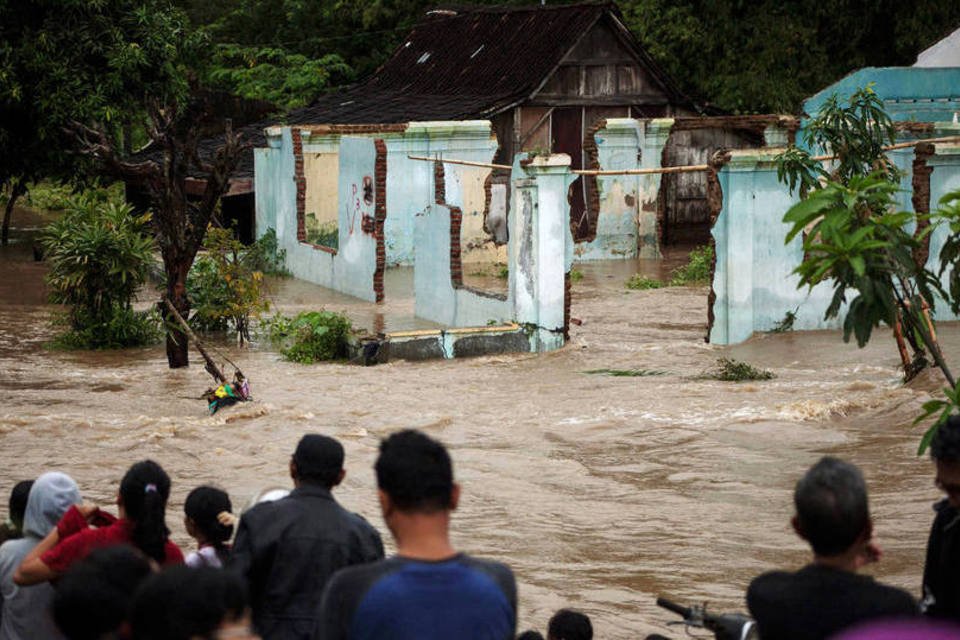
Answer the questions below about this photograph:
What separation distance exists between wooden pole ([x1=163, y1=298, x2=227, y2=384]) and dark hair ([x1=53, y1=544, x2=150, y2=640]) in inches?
393

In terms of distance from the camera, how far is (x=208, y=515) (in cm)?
532

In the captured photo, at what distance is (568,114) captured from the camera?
29.3 m

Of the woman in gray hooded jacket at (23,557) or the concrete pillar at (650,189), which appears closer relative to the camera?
the woman in gray hooded jacket at (23,557)

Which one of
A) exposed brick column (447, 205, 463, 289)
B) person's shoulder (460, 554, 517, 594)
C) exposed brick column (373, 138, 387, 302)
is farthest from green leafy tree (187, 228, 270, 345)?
person's shoulder (460, 554, 517, 594)

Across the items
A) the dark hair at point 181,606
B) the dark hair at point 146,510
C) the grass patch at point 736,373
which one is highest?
the dark hair at point 181,606

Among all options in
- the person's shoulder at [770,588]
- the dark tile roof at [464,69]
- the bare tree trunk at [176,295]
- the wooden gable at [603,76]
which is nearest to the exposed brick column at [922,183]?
the bare tree trunk at [176,295]

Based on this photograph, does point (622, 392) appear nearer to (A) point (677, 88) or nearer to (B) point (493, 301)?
(B) point (493, 301)

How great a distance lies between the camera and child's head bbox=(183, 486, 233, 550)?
532 centimetres

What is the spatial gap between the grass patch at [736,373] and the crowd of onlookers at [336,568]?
10.3 metres

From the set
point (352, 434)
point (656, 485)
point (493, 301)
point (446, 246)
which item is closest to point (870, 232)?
point (656, 485)

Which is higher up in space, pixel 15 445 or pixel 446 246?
pixel 446 246

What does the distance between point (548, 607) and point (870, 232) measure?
284 cm

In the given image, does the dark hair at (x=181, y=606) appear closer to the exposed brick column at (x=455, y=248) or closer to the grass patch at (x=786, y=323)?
the grass patch at (x=786, y=323)

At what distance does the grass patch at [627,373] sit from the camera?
51.6 feet
